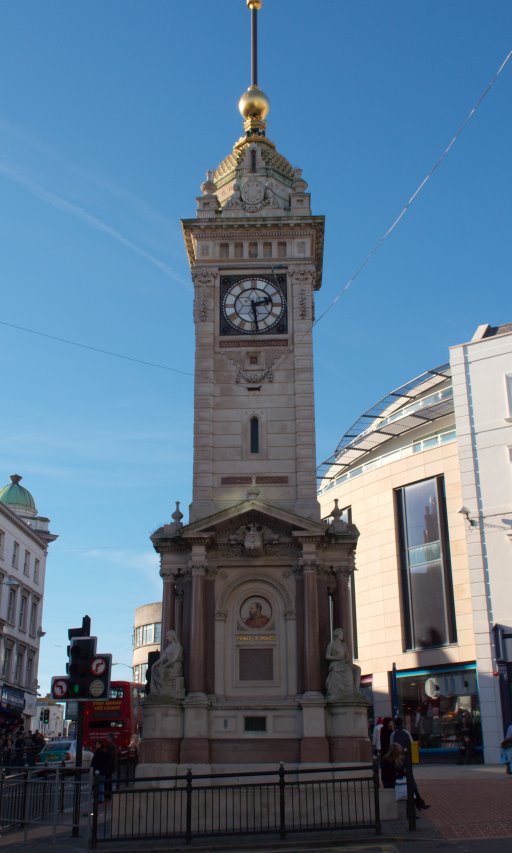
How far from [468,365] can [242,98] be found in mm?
16144

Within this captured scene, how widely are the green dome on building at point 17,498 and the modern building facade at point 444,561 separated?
36.2 meters

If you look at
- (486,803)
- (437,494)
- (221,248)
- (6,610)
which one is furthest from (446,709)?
(6,610)

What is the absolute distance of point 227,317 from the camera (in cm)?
3297

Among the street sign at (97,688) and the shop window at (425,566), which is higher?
the shop window at (425,566)

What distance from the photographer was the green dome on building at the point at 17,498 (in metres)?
77.3

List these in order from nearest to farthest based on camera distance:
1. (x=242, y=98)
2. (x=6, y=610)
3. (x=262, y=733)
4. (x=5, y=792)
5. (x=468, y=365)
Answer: (x=5, y=792), (x=262, y=733), (x=242, y=98), (x=468, y=365), (x=6, y=610)

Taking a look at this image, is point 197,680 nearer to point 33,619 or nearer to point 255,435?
point 255,435

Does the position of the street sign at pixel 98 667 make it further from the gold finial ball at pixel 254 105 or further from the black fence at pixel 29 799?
the gold finial ball at pixel 254 105

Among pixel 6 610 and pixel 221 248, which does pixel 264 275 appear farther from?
pixel 6 610

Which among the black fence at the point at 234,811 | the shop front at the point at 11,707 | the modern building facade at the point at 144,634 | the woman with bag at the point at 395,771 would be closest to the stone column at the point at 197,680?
the black fence at the point at 234,811

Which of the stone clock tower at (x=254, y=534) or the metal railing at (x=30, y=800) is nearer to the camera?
the metal railing at (x=30, y=800)

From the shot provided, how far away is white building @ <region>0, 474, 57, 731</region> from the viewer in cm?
6238

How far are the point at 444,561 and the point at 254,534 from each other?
18226 millimetres

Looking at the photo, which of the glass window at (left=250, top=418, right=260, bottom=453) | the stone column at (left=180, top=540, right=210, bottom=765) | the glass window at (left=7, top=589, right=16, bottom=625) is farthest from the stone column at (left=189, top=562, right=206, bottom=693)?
the glass window at (left=7, top=589, right=16, bottom=625)
